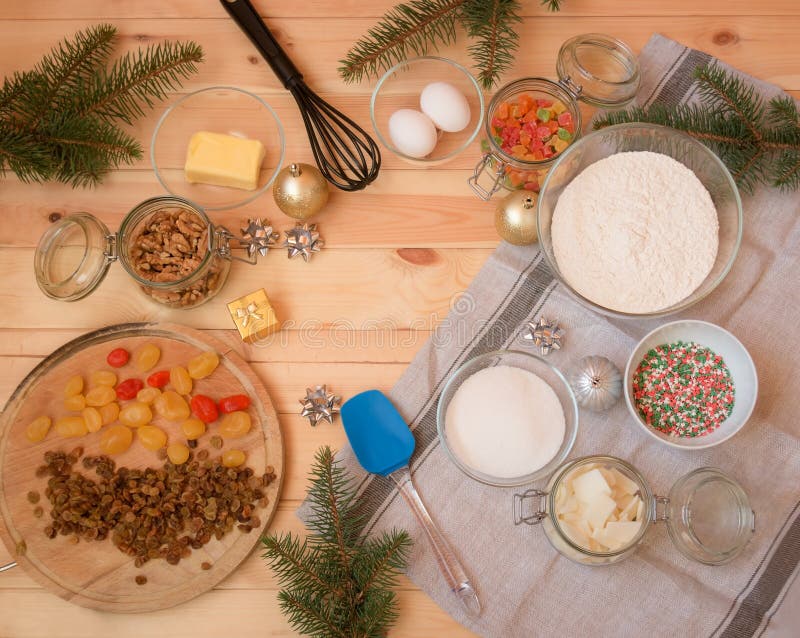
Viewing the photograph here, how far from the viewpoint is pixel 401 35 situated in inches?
47.4

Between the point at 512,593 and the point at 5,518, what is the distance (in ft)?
2.92

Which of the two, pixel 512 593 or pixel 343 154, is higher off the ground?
pixel 343 154

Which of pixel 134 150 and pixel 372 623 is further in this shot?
pixel 134 150

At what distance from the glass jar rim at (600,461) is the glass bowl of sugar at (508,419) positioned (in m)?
0.03

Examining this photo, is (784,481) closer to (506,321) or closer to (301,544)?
(506,321)

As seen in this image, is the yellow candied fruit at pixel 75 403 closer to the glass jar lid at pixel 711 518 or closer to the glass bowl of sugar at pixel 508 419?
the glass bowl of sugar at pixel 508 419

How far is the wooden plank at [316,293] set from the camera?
1.22m

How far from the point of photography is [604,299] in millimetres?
1104

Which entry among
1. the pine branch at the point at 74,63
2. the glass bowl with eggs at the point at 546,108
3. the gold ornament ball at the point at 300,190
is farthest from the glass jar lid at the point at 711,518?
the pine branch at the point at 74,63

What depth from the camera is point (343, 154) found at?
1.23m

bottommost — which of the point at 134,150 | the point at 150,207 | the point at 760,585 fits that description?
the point at 760,585

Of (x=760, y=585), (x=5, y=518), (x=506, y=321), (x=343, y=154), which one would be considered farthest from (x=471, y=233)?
(x=5, y=518)

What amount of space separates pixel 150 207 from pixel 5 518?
60 centimetres

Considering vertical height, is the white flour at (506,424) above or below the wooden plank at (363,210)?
below
